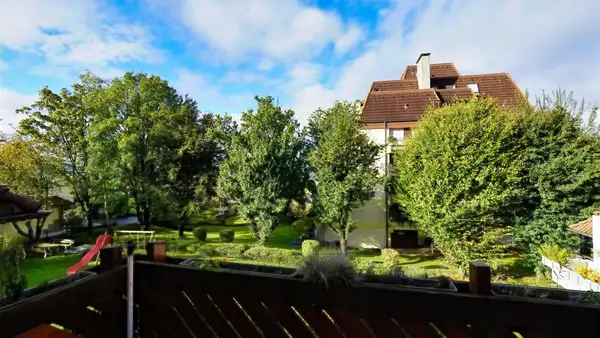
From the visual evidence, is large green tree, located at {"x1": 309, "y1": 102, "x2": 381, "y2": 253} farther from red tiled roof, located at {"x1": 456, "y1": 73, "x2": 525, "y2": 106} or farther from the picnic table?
the picnic table

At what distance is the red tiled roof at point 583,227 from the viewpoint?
9.74m

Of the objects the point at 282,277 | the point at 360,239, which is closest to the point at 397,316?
the point at 282,277

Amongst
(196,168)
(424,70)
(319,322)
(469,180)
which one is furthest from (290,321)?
(424,70)

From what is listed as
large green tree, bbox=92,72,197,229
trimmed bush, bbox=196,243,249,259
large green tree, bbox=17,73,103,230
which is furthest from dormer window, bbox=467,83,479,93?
large green tree, bbox=17,73,103,230

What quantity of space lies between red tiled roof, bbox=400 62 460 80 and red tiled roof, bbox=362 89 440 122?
13.8ft

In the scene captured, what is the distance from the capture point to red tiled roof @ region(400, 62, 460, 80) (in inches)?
753

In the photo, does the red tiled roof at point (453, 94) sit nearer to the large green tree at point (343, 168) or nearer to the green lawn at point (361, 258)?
the large green tree at point (343, 168)

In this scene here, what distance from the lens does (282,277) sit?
1301 mm

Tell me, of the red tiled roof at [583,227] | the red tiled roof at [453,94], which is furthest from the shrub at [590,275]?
the red tiled roof at [453,94]

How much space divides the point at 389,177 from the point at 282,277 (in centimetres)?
1368

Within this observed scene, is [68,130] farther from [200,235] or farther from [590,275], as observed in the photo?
[590,275]

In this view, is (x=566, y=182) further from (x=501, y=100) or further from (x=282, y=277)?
(x=282, y=277)

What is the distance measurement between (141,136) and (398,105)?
1431cm

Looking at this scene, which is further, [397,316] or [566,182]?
[566,182]
